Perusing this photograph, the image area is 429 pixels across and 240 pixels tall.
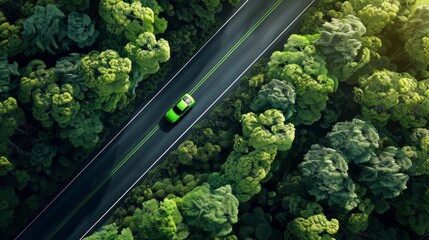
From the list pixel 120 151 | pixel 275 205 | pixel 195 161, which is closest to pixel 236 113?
pixel 195 161

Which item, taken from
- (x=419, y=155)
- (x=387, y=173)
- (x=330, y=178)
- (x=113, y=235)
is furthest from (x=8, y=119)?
(x=419, y=155)

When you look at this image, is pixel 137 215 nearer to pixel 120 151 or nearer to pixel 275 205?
pixel 120 151

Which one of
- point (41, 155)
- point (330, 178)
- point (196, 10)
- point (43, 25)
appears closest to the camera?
point (330, 178)

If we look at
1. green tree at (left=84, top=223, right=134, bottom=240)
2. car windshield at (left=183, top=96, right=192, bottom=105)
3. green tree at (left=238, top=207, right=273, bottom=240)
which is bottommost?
green tree at (left=238, top=207, right=273, bottom=240)

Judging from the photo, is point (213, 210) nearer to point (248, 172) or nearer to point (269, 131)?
point (248, 172)

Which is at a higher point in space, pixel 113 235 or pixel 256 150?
pixel 256 150

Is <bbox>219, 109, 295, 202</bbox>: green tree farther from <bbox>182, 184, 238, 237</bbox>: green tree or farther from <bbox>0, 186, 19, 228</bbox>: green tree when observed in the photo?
<bbox>0, 186, 19, 228</bbox>: green tree

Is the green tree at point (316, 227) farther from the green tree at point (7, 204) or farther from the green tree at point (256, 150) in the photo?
the green tree at point (7, 204)

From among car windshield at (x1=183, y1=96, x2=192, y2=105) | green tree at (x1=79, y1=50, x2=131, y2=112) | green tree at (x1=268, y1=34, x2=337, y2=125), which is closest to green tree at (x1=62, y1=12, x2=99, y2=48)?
green tree at (x1=79, y1=50, x2=131, y2=112)
